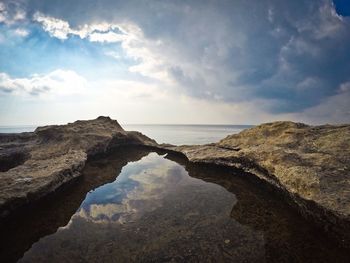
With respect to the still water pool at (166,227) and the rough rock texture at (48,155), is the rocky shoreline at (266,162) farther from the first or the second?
the still water pool at (166,227)

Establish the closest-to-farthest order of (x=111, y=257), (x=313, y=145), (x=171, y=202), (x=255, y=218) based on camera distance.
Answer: (x=111, y=257)
(x=255, y=218)
(x=171, y=202)
(x=313, y=145)

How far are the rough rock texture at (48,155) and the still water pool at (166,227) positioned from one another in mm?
646

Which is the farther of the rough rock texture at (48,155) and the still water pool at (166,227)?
the rough rock texture at (48,155)

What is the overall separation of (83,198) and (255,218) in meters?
6.90

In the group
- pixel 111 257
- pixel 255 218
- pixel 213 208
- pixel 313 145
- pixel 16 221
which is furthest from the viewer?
pixel 313 145

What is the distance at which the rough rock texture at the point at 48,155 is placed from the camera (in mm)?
7895

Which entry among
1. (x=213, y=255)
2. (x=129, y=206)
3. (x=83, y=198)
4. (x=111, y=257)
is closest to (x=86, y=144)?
(x=83, y=198)

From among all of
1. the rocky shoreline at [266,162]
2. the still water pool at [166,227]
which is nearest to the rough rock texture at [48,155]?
the rocky shoreline at [266,162]

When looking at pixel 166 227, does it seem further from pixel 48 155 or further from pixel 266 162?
pixel 48 155

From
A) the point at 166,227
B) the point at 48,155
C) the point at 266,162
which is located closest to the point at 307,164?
the point at 266,162

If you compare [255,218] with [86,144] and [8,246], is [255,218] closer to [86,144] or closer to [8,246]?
[8,246]

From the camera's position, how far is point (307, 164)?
338 inches

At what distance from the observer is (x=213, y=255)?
549 cm

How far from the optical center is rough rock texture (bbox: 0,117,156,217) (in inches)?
311
